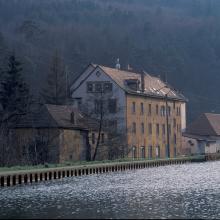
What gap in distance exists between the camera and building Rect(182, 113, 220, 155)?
10800cm

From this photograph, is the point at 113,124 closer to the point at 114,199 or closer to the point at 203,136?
the point at 203,136

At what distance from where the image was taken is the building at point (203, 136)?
10800cm

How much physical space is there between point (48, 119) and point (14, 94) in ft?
24.9

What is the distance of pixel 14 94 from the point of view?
7556 centimetres

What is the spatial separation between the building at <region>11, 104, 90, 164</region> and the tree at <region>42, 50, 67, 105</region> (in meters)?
19.1

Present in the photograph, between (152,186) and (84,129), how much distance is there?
1131 inches

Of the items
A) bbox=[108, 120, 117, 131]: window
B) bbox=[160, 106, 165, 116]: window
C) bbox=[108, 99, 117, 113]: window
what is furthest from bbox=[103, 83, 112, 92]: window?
bbox=[160, 106, 165, 116]: window

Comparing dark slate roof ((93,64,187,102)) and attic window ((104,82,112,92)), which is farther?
dark slate roof ((93,64,187,102))

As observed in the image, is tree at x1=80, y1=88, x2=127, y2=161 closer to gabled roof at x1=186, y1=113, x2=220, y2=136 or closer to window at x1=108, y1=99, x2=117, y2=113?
window at x1=108, y1=99, x2=117, y2=113

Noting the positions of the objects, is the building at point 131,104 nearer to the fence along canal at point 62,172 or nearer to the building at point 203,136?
the fence along canal at point 62,172

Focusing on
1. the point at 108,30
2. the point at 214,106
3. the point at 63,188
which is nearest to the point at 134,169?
the point at 63,188

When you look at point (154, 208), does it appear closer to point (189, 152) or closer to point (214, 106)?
point (189, 152)

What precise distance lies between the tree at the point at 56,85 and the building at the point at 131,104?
5.93 m

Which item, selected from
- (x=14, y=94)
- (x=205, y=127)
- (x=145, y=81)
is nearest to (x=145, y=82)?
(x=145, y=81)
